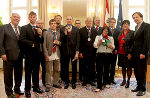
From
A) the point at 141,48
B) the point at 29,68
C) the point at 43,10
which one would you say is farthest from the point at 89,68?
the point at 43,10

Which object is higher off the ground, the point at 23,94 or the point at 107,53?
the point at 107,53

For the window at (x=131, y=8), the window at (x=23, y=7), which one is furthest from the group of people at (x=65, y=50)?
the window at (x=23, y=7)

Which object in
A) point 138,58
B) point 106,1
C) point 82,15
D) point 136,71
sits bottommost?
point 136,71

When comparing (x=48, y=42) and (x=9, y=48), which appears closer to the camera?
(x=9, y=48)

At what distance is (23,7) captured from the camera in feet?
26.0

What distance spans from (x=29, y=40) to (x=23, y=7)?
17.6ft

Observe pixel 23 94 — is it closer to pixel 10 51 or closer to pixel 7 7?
pixel 10 51

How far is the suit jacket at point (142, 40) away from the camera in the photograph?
10.7 feet

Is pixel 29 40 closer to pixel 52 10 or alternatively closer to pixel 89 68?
pixel 89 68

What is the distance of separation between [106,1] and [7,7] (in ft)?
16.4

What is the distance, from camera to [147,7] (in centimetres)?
712

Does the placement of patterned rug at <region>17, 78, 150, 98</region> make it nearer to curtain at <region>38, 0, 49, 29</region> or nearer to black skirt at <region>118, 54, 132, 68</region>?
black skirt at <region>118, 54, 132, 68</region>

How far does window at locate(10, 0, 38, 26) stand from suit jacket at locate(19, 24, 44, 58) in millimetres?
4910

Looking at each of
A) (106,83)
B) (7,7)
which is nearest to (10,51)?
(106,83)
